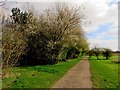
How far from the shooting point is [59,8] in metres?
35.5

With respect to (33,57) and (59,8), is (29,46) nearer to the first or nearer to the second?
(33,57)

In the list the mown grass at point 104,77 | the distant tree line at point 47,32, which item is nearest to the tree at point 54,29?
the distant tree line at point 47,32

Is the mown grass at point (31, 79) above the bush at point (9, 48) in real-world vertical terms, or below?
below

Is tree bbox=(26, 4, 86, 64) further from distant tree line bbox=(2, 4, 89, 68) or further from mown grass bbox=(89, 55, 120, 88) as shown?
mown grass bbox=(89, 55, 120, 88)

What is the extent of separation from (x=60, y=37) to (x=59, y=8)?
4.60 meters

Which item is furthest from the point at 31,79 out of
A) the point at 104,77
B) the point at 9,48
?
the point at 104,77

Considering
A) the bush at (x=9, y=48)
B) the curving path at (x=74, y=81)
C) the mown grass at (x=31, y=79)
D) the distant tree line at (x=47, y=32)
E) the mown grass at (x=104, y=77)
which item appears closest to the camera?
the mown grass at (x=31, y=79)

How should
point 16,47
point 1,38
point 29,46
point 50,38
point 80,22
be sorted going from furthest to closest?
point 80,22, point 50,38, point 29,46, point 16,47, point 1,38

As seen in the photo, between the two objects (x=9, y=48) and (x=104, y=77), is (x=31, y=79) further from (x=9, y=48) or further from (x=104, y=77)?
(x=104, y=77)

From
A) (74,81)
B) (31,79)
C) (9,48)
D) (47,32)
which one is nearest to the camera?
Answer: (74,81)

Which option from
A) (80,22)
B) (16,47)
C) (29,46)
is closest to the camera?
(16,47)

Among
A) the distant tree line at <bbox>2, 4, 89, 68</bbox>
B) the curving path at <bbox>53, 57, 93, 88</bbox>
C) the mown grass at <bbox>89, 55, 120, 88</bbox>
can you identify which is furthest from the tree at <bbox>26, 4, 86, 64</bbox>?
the curving path at <bbox>53, 57, 93, 88</bbox>

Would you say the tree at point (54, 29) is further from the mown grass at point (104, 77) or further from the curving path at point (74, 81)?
the curving path at point (74, 81)

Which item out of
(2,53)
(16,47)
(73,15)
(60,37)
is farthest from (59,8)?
(2,53)
